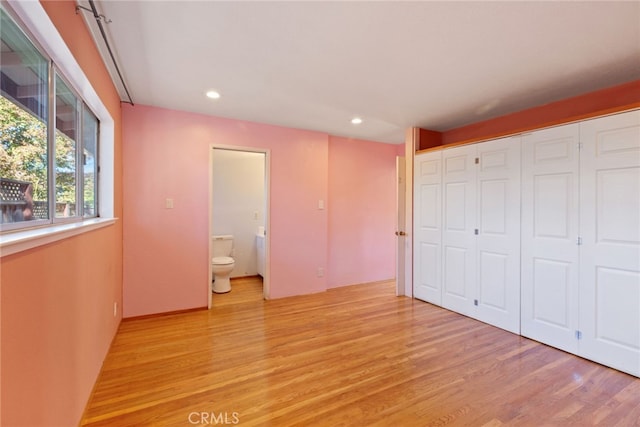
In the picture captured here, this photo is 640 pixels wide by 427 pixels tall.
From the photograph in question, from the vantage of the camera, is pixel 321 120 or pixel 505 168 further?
pixel 321 120

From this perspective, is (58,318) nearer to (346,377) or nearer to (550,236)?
(346,377)

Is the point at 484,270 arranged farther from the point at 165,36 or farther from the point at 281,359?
the point at 165,36

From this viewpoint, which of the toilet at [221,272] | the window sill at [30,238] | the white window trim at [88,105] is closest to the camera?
the window sill at [30,238]

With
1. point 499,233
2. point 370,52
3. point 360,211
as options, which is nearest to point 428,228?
point 499,233

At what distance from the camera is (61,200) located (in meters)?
1.68

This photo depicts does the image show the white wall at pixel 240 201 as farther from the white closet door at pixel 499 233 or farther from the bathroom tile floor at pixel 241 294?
the white closet door at pixel 499 233

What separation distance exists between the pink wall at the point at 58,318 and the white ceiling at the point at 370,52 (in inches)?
17.4

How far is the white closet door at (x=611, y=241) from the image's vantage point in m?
2.12

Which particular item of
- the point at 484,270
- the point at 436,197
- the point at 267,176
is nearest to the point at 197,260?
the point at 267,176

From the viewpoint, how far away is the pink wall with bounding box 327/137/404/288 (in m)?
4.50

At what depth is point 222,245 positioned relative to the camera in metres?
4.62

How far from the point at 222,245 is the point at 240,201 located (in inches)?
34.5

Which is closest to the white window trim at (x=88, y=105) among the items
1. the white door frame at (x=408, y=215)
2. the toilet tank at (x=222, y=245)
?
the toilet tank at (x=222, y=245)

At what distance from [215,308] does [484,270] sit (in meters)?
3.13
